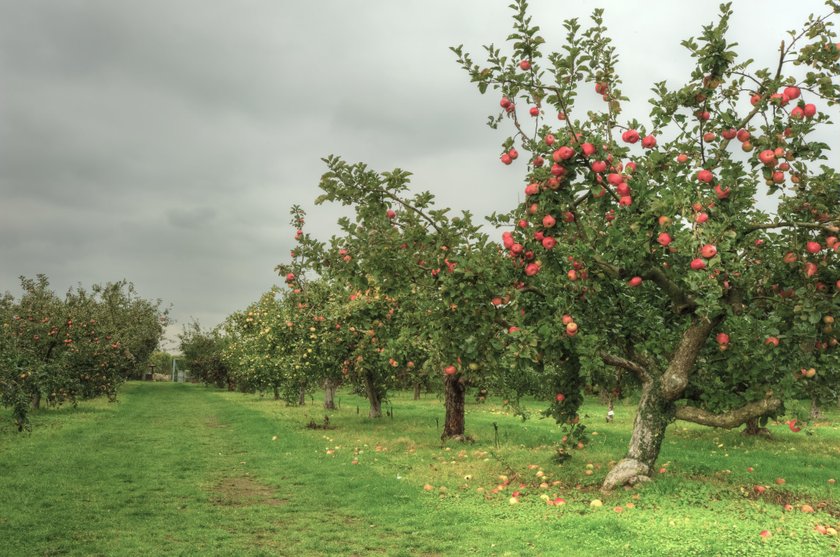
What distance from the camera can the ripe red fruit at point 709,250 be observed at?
862cm

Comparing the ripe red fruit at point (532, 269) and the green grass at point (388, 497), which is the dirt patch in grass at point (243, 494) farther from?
the ripe red fruit at point (532, 269)

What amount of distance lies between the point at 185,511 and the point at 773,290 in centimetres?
1133

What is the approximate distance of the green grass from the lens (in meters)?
8.97

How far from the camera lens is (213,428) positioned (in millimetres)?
26828

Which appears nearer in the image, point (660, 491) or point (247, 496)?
point (660, 491)

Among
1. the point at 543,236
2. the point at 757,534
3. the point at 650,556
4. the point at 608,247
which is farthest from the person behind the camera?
the point at 608,247

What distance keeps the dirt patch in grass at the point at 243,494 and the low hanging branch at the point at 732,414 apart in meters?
7.81

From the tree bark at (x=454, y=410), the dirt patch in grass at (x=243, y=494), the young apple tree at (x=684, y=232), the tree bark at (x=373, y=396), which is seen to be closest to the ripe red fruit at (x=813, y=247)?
the young apple tree at (x=684, y=232)

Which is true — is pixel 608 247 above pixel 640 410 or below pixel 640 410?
above

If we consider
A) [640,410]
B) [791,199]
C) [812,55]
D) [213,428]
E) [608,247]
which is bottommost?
[213,428]

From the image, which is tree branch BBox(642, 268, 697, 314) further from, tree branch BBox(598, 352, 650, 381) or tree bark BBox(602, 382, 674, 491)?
tree bark BBox(602, 382, 674, 491)

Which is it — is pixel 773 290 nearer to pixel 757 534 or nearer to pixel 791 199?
pixel 791 199

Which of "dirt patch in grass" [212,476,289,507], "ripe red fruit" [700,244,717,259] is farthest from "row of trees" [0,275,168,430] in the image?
"ripe red fruit" [700,244,717,259]

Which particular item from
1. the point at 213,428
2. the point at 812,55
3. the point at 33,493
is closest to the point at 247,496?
the point at 33,493
